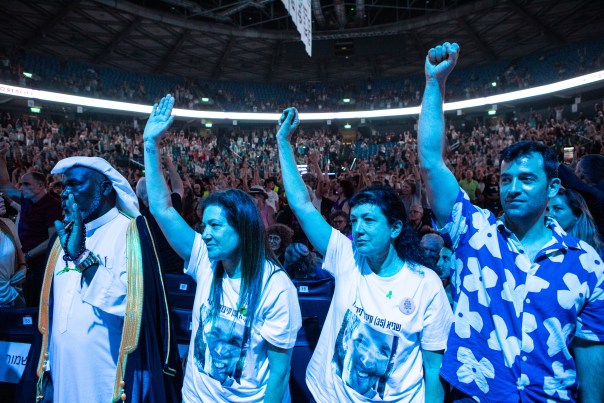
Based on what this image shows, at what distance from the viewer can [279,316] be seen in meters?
1.73

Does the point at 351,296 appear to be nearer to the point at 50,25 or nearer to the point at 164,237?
the point at 164,237

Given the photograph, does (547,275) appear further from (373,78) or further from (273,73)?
(373,78)

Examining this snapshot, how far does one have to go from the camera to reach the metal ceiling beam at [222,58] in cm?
2216

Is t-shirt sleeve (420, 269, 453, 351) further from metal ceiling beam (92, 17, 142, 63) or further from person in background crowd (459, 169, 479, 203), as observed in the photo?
metal ceiling beam (92, 17, 142, 63)

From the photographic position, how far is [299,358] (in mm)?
2586

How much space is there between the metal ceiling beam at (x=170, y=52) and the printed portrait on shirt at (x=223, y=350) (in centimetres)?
2088

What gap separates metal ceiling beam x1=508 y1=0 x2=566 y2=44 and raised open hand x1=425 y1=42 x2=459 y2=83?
19.0m

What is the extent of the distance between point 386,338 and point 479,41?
2427 centimetres

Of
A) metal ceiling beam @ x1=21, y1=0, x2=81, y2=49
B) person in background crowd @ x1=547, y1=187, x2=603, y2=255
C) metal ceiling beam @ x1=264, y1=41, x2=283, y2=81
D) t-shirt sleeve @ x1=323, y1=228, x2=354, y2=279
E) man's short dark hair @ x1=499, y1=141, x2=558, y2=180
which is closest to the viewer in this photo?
man's short dark hair @ x1=499, y1=141, x2=558, y2=180

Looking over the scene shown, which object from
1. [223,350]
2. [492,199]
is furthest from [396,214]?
[492,199]

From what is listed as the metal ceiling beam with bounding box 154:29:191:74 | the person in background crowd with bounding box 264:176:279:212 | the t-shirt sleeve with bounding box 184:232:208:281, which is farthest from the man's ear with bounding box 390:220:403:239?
the metal ceiling beam with bounding box 154:29:191:74

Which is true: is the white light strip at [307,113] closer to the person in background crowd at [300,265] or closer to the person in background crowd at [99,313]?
the person in background crowd at [300,265]

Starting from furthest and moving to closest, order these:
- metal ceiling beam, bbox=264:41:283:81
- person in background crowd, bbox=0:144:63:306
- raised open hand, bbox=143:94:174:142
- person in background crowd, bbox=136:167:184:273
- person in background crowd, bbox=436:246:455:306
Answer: metal ceiling beam, bbox=264:41:283:81 < person in background crowd, bbox=0:144:63:306 < person in background crowd, bbox=136:167:184:273 < person in background crowd, bbox=436:246:455:306 < raised open hand, bbox=143:94:174:142

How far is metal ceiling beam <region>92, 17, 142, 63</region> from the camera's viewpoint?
18867 mm
